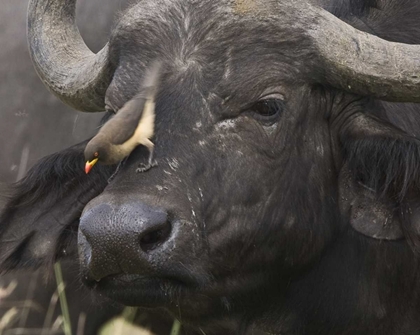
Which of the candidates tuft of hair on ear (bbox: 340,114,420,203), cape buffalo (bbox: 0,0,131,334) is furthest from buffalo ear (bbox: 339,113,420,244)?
cape buffalo (bbox: 0,0,131,334)

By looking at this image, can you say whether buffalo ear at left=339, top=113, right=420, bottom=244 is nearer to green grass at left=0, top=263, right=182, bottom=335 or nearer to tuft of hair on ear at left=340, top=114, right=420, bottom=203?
tuft of hair on ear at left=340, top=114, right=420, bottom=203

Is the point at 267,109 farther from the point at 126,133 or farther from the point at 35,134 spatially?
the point at 35,134

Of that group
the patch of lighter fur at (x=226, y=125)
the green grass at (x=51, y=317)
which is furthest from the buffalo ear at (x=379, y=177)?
the green grass at (x=51, y=317)

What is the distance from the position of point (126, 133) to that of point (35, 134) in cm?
255

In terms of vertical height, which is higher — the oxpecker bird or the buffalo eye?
the oxpecker bird

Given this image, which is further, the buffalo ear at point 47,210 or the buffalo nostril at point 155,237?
the buffalo ear at point 47,210

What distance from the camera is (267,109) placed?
4637 mm

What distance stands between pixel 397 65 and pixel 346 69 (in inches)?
8.7

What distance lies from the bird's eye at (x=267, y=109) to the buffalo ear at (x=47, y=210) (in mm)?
1125

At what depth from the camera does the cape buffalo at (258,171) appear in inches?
171

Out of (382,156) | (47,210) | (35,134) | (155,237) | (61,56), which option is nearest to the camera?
(155,237)

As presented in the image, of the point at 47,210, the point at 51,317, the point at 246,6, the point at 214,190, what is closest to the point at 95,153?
the point at 214,190

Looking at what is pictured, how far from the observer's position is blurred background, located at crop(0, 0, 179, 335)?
6.25 metres

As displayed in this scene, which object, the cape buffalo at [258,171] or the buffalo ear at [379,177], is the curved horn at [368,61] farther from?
the buffalo ear at [379,177]
